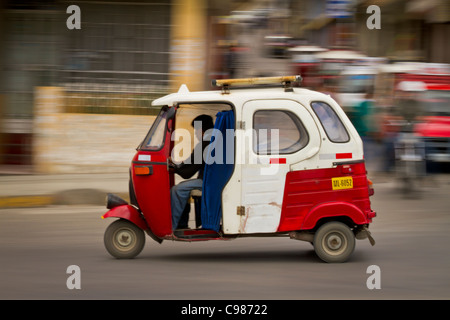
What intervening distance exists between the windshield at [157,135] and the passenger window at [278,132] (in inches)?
39.1

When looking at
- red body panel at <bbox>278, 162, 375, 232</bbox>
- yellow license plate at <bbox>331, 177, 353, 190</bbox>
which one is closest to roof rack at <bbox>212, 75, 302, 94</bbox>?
red body panel at <bbox>278, 162, 375, 232</bbox>

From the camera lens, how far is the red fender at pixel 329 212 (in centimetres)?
768

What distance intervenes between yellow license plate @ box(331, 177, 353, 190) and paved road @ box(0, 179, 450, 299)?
806 mm

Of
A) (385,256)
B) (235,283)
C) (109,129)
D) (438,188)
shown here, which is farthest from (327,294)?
(109,129)

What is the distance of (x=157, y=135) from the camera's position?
800 cm

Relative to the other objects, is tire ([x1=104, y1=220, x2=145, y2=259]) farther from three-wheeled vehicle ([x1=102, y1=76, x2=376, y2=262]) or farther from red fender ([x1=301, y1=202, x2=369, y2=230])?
red fender ([x1=301, y1=202, x2=369, y2=230])

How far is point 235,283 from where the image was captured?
692 cm

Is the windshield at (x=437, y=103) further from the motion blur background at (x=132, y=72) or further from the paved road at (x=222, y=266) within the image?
the paved road at (x=222, y=266)

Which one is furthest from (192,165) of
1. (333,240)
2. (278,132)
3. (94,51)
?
(94,51)

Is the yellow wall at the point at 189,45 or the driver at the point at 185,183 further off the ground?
the yellow wall at the point at 189,45

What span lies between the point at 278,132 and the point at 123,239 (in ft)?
6.68

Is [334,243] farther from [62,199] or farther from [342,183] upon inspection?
[62,199]

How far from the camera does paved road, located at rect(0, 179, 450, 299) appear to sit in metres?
6.62

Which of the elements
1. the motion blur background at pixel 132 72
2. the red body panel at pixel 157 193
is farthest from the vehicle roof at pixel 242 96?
the motion blur background at pixel 132 72
